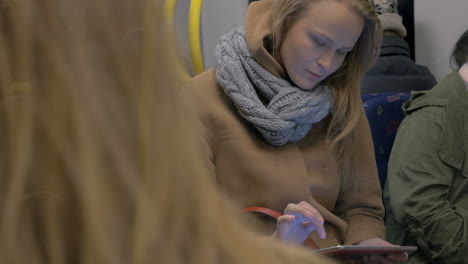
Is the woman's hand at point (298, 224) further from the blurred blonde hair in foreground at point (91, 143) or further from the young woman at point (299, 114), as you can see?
the blurred blonde hair in foreground at point (91, 143)

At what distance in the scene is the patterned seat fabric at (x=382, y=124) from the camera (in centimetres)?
198

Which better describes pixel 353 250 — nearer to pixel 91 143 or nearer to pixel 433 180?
pixel 433 180

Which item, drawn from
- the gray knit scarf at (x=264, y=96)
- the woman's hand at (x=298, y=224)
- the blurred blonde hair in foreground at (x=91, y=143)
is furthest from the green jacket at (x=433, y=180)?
the blurred blonde hair in foreground at (x=91, y=143)

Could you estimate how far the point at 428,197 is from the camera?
1.61 m

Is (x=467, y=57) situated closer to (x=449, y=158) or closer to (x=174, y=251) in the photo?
(x=449, y=158)

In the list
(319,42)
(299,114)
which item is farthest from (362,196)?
(319,42)

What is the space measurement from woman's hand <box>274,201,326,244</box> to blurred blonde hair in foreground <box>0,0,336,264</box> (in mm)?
861

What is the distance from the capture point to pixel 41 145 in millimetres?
331

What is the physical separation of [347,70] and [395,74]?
121 cm

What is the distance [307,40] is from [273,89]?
5.4 inches

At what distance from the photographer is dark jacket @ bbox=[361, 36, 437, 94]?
2533mm

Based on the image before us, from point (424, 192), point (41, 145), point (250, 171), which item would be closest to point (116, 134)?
point (41, 145)

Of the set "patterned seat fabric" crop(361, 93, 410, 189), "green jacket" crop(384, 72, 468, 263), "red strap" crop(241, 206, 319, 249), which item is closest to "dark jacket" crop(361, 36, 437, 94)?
"patterned seat fabric" crop(361, 93, 410, 189)

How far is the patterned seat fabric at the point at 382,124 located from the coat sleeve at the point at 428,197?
29cm
